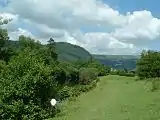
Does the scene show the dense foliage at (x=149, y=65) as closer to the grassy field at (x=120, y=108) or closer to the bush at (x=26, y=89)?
the grassy field at (x=120, y=108)

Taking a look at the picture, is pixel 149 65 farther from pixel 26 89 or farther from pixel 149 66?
pixel 26 89

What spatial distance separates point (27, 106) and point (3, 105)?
1.98m

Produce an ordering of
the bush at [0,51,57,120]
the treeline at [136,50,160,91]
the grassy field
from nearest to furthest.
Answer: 1. the grassy field
2. the bush at [0,51,57,120]
3. the treeline at [136,50,160,91]

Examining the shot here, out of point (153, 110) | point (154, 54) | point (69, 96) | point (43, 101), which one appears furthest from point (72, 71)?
point (153, 110)

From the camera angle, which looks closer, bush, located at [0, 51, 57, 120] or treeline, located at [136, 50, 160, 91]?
bush, located at [0, 51, 57, 120]

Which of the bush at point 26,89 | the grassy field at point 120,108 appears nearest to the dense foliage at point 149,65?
the grassy field at point 120,108

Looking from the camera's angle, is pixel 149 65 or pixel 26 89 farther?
pixel 149 65

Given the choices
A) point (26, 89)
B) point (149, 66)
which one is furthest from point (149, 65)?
point (26, 89)

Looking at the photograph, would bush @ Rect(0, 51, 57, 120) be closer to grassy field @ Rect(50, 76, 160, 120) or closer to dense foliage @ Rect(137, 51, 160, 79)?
grassy field @ Rect(50, 76, 160, 120)

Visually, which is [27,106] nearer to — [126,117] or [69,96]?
[126,117]

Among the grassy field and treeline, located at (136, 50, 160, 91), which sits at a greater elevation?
treeline, located at (136, 50, 160, 91)

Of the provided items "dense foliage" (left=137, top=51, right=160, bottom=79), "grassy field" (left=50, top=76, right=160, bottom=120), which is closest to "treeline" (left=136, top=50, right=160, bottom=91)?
"dense foliage" (left=137, top=51, right=160, bottom=79)

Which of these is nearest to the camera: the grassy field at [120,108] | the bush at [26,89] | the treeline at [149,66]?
the grassy field at [120,108]

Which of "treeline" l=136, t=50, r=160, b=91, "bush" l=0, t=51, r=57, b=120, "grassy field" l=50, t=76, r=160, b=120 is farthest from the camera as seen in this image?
"treeline" l=136, t=50, r=160, b=91
